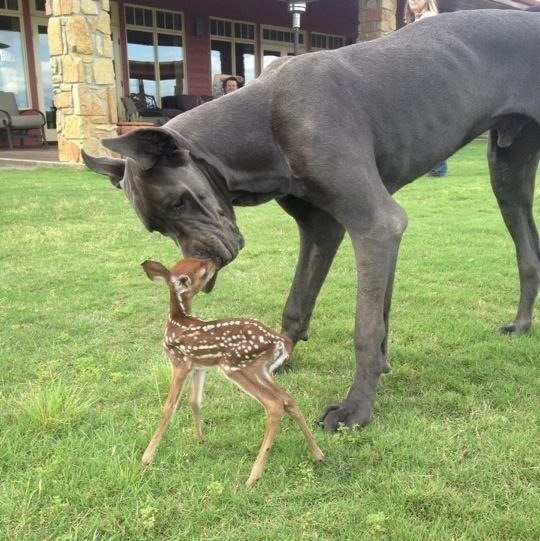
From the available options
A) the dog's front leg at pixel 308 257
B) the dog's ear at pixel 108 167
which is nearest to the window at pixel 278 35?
the dog's front leg at pixel 308 257

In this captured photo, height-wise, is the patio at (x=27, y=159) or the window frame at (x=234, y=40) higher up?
the window frame at (x=234, y=40)

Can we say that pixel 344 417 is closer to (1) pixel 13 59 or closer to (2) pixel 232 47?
(1) pixel 13 59

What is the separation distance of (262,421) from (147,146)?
4.57 feet

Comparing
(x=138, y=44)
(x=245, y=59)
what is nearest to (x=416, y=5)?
(x=138, y=44)

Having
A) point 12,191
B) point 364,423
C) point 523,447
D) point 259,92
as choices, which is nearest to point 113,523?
point 364,423

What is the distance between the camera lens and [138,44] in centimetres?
1861

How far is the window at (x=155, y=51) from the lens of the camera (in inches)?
726

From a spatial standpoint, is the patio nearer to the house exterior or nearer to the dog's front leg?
the house exterior

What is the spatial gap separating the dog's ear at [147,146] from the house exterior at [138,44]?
31.1 ft

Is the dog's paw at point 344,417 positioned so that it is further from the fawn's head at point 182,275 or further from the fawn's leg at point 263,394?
the fawn's head at point 182,275

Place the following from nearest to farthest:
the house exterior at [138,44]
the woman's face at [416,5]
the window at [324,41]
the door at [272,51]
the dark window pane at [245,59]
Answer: the woman's face at [416,5], the house exterior at [138,44], the dark window pane at [245,59], the door at [272,51], the window at [324,41]

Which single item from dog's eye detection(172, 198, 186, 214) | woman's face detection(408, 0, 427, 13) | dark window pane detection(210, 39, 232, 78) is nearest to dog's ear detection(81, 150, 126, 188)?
dog's eye detection(172, 198, 186, 214)

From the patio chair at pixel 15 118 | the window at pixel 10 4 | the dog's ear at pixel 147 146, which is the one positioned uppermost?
the window at pixel 10 4

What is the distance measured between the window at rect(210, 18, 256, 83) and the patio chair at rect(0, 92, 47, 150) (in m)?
6.27
